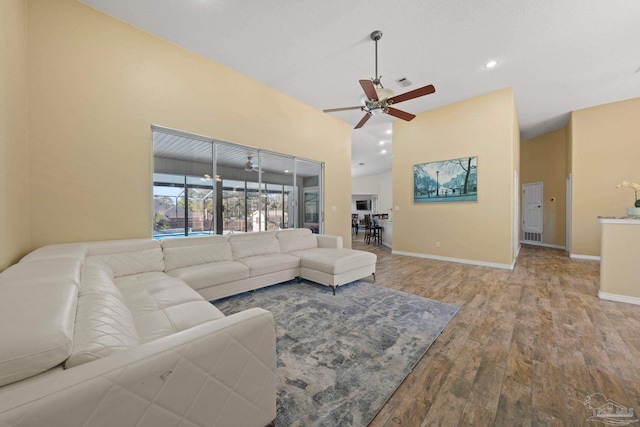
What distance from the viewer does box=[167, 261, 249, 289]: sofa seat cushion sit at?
275 centimetres

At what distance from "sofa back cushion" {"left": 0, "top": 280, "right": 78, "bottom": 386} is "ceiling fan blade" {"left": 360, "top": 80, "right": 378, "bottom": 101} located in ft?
10.1

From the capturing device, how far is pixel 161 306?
186 cm

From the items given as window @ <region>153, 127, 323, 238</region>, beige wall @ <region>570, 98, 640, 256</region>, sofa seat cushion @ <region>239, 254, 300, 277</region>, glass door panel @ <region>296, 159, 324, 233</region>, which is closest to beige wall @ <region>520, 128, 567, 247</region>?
beige wall @ <region>570, 98, 640, 256</region>

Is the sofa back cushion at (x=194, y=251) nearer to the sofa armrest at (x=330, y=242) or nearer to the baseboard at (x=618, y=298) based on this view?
the sofa armrest at (x=330, y=242)

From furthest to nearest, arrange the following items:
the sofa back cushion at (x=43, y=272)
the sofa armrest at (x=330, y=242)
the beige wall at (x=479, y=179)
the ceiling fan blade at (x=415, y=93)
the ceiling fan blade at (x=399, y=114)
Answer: the beige wall at (x=479, y=179)
the sofa armrest at (x=330, y=242)
the ceiling fan blade at (x=399, y=114)
the ceiling fan blade at (x=415, y=93)
the sofa back cushion at (x=43, y=272)

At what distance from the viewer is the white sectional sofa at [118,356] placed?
71 centimetres

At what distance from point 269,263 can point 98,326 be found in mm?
2411

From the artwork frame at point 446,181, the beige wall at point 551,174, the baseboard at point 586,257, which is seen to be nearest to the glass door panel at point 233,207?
the artwork frame at point 446,181

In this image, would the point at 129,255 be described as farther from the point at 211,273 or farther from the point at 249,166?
the point at 249,166

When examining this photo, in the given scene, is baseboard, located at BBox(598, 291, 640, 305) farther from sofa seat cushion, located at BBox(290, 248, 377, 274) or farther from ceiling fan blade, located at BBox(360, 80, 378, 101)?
ceiling fan blade, located at BBox(360, 80, 378, 101)

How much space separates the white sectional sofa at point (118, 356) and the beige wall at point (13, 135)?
342mm

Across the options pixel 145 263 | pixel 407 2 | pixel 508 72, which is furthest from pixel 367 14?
pixel 145 263

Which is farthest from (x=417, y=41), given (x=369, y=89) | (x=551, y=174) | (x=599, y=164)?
(x=551, y=174)

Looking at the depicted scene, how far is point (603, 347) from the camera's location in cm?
208
